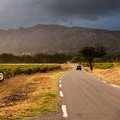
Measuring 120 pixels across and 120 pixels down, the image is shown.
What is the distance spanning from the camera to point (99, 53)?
79.9m

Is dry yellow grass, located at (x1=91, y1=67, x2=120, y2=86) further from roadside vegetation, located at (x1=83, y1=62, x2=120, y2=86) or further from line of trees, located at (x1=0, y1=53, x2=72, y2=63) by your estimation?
line of trees, located at (x1=0, y1=53, x2=72, y2=63)

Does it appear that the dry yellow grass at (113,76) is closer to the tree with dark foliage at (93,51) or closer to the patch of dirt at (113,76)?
the patch of dirt at (113,76)

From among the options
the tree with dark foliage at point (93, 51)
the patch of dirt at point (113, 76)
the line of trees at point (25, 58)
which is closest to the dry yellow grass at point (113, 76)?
the patch of dirt at point (113, 76)

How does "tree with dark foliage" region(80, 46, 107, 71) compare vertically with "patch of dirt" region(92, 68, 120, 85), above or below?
above

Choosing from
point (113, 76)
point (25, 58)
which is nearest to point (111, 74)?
point (113, 76)

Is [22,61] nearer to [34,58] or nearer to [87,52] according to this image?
[34,58]

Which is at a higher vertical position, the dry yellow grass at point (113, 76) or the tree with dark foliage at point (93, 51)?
the tree with dark foliage at point (93, 51)

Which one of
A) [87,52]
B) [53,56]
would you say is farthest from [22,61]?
[87,52]

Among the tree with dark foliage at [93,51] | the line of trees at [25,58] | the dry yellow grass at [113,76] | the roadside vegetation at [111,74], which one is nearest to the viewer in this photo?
the dry yellow grass at [113,76]

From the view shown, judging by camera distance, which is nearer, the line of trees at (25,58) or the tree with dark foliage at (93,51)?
the tree with dark foliage at (93,51)

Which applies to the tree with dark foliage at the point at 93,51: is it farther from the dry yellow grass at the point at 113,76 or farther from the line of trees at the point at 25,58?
the line of trees at the point at 25,58

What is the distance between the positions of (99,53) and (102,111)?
70.5m

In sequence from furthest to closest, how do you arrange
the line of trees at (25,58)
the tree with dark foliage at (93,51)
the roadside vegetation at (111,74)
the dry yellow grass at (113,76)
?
the line of trees at (25,58) < the tree with dark foliage at (93,51) < the roadside vegetation at (111,74) < the dry yellow grass at (113,76)

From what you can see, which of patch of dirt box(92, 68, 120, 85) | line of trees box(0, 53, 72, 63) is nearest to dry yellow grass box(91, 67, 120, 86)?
patch of dirt box(92, 68, 120, 85)
